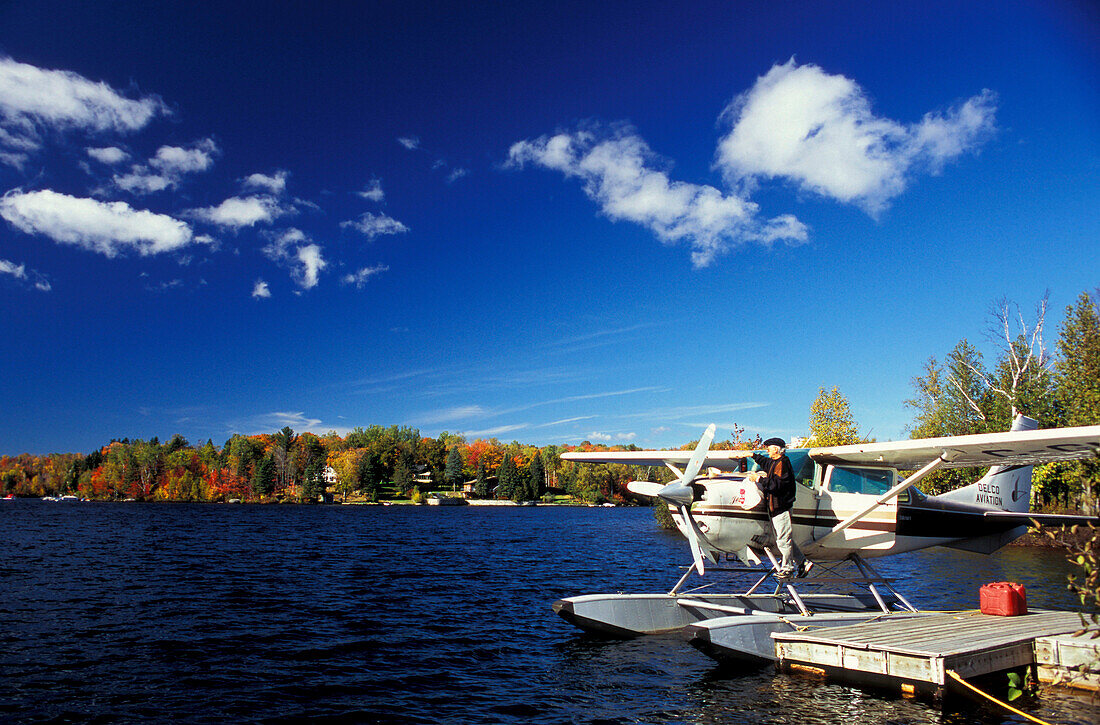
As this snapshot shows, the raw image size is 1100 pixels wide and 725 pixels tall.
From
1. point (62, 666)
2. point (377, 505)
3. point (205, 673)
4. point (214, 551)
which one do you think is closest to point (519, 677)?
point (205, 673)

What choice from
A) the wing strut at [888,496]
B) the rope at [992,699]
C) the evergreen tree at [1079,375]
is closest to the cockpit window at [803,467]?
→ the wing strut at [888,496]

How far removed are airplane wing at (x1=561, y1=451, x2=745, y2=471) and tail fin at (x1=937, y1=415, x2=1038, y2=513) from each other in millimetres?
4561

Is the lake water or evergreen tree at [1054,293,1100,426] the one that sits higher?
evergreen tree at [1054,293,1100,426]

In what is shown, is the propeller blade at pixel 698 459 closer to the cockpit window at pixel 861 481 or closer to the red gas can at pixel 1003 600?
the cockpit window at pixel 861 481

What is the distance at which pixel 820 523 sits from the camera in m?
11.0

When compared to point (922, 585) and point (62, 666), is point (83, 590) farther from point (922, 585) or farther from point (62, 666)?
point (922, 585)

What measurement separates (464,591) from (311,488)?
90.8 meters

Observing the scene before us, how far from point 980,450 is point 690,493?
16.3 ft

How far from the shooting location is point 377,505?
99938 millimetres

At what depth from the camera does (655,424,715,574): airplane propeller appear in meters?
9.84

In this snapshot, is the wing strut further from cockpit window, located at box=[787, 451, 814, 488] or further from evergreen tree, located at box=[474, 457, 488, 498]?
evergreen tree, located at box=[474, 457, 488, 498]

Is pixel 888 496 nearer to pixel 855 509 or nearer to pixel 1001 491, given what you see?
pixel 855 509

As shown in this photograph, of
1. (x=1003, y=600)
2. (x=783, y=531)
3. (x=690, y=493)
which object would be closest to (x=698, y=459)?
(x=690, y=493)

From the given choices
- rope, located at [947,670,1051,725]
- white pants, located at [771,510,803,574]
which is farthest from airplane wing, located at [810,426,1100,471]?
rope, located at [947,670,1051,725]
